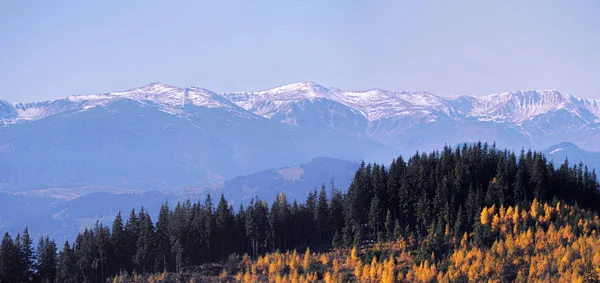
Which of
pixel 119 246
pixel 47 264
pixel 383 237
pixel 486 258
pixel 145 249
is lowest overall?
pixel 47 264

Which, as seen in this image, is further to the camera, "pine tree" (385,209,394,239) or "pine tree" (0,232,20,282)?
"pine tree" (385,209,394,239)

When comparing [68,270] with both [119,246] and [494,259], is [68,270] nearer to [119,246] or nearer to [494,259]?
[119,246]

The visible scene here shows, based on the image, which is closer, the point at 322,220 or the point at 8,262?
the point at 8,262

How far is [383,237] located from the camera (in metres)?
153

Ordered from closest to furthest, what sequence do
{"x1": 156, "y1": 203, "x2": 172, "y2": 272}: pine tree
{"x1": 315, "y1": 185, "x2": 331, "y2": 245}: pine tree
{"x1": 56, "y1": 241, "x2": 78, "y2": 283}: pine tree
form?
{"x1": 56, "y1": 241, "x2": 78, "y2": 283}: pine tree
{"x1": 156, "y1": 203, "x2": 172, "y2": 272}: pine tree
{"x1": 315, "y1": 185, "x2": 331, "y2": 245}: pine tree

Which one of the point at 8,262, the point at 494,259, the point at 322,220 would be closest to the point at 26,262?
the point at 8,262

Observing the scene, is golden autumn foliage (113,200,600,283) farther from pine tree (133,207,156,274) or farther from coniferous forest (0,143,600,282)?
pine tree (133,207,156,274)

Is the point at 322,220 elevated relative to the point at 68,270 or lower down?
elevated

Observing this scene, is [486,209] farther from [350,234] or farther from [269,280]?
[269,280]

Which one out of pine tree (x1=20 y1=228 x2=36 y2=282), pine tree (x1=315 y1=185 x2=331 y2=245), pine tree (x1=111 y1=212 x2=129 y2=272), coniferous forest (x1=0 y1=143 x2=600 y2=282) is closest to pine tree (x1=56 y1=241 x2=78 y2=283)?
coniferous forest (x1=0 y1=143 x2=600 y2=282)

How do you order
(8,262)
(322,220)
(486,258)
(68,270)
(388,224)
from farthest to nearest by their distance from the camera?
(322,220) → (388,224) → (68,270) → (8,262) → (486,258)

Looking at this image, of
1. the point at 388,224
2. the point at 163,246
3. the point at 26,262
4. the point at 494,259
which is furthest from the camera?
the point at 163,246

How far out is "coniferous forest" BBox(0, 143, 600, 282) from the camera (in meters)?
128

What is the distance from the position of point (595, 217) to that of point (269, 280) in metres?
71.0
